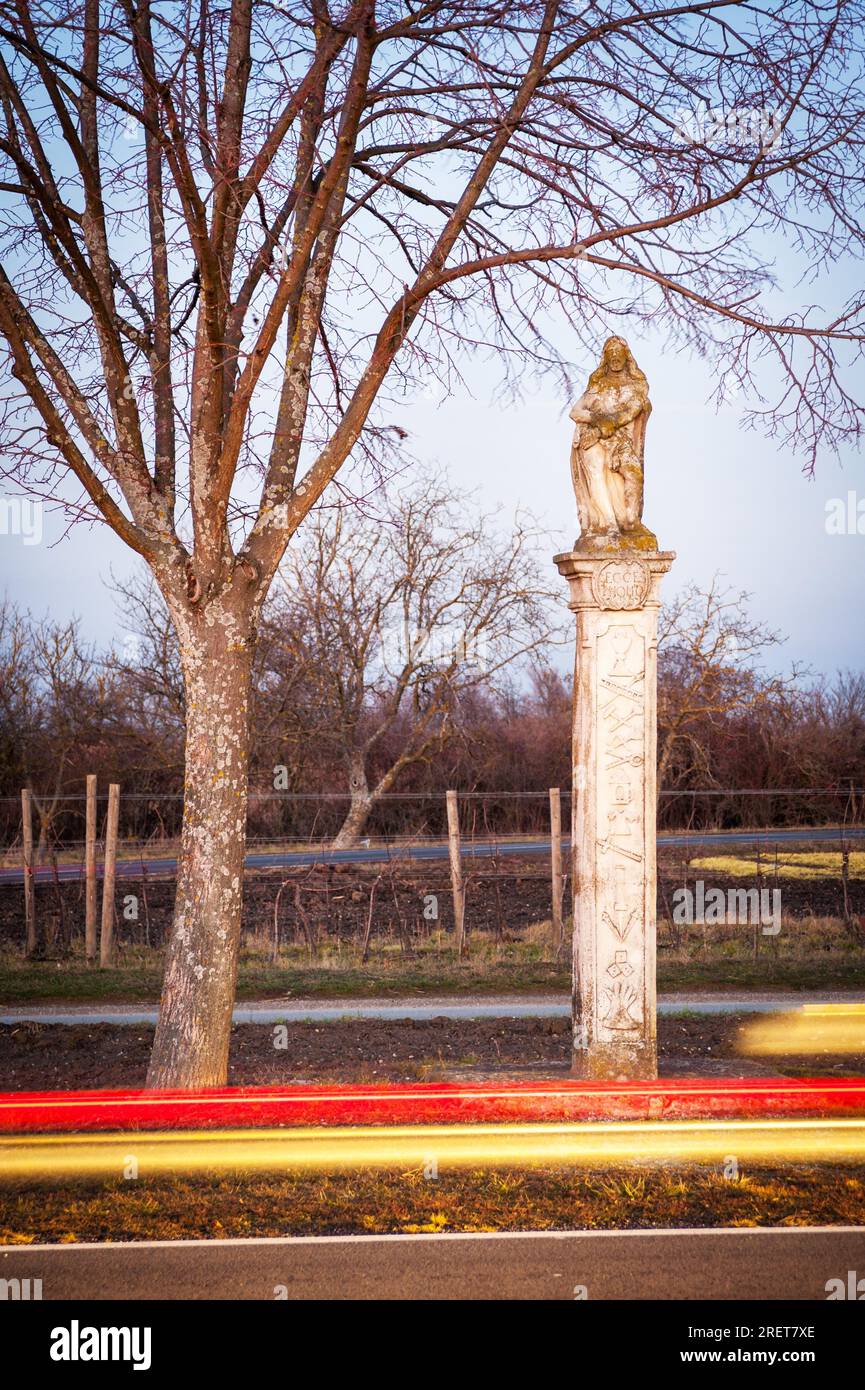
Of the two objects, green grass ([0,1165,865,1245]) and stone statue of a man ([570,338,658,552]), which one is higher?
stone statue of a man ([570,338,658,552])

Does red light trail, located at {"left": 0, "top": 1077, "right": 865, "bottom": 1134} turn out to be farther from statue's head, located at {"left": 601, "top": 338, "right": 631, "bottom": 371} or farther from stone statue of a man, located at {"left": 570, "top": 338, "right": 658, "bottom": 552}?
statue's head, located at {"left": 601, "top": 338, "right": 631, "bottom": 371}

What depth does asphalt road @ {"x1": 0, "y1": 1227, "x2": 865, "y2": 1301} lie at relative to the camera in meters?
4.56

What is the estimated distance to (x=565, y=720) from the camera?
31.5 m

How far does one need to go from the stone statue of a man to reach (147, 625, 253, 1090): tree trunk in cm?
243

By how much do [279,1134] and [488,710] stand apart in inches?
942

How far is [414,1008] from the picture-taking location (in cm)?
1113

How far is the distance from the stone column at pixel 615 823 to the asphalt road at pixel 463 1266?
2247 millimetres

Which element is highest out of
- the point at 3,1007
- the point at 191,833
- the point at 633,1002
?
the point at 191,833

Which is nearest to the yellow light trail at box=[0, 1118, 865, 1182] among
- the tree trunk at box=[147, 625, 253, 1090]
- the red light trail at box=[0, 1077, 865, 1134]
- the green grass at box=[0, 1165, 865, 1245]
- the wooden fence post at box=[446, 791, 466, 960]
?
the red light trail at box=[0, 1077, 865, 1134]

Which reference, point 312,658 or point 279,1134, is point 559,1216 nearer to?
point 279,1134

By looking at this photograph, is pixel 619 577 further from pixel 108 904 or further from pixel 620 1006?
pixel 108 904

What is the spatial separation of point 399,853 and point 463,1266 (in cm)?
1654

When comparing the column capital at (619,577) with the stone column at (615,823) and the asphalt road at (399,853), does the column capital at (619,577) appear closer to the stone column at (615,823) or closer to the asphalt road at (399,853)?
the stone column at (615,823)
